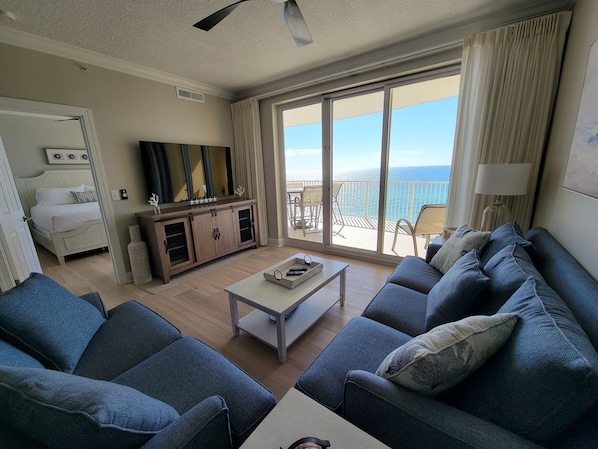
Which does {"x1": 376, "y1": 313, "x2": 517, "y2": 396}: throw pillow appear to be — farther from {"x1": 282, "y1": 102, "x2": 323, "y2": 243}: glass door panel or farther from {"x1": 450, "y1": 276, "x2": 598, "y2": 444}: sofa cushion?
{"x1": 282, "y1": 102, "x2": 323, "y2": 243}: glass door panel

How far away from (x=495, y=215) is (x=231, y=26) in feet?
9.74

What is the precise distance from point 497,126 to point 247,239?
3515 mm

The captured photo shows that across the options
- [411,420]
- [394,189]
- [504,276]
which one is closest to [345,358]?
[411,420]

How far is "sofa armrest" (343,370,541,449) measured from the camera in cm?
64

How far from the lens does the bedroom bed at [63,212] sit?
3613mm

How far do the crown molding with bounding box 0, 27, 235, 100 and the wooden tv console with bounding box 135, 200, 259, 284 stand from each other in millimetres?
1706

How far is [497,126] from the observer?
2.23 meters

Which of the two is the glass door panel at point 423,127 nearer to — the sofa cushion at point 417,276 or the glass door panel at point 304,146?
the glass door panel at point 304,146

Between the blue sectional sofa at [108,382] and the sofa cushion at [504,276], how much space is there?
42.7 inches

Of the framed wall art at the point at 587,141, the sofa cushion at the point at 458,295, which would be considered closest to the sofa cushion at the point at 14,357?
the sofa cushion at the point at 458,295

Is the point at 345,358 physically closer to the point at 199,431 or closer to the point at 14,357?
the point at 199,431

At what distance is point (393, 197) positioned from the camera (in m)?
3.76

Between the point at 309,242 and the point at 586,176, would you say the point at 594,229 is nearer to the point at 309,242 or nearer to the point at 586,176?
the point at 586,176

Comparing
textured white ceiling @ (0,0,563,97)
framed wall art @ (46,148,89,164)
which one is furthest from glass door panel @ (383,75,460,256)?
framed wall art @ (46,148,89,164)
